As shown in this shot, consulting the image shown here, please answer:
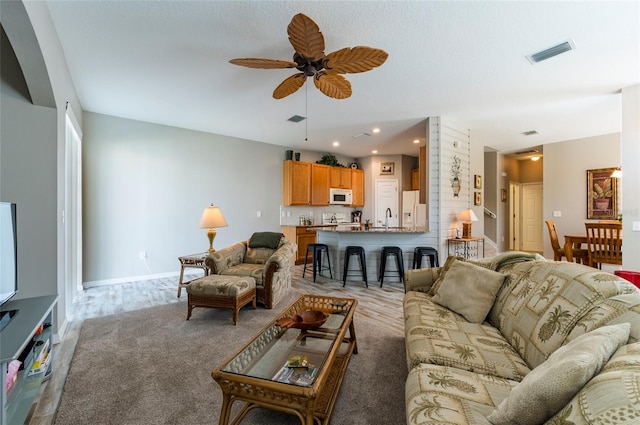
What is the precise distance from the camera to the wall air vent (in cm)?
262

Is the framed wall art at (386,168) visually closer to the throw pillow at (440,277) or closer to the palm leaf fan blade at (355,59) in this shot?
the throw pillow at (440,277)

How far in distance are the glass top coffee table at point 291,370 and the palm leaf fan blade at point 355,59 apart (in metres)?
1.95

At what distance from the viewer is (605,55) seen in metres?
2.79

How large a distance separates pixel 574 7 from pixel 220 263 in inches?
161

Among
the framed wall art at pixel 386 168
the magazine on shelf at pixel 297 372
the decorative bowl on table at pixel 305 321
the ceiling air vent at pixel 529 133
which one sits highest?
the ceiling air vent at pixel 529 133

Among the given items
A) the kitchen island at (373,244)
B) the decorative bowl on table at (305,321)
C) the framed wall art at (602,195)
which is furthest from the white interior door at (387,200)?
the decorative bowl on table at (305,321)

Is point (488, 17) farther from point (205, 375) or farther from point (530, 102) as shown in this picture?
point (205, 375)

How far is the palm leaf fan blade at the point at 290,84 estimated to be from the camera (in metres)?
2.65

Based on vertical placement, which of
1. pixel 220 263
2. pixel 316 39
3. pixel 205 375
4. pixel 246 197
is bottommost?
pixel 205 375

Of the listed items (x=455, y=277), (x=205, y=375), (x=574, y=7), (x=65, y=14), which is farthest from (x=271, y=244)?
(x=574, y=7)

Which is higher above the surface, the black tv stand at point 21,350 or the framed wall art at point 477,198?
the framed wall art at point 477,198

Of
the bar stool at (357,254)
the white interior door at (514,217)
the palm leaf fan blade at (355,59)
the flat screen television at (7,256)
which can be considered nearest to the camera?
the flat screen television at (7,256)

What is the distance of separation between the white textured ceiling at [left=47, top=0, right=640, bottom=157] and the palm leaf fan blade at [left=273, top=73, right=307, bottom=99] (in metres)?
0.31

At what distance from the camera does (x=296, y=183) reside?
6.63m
